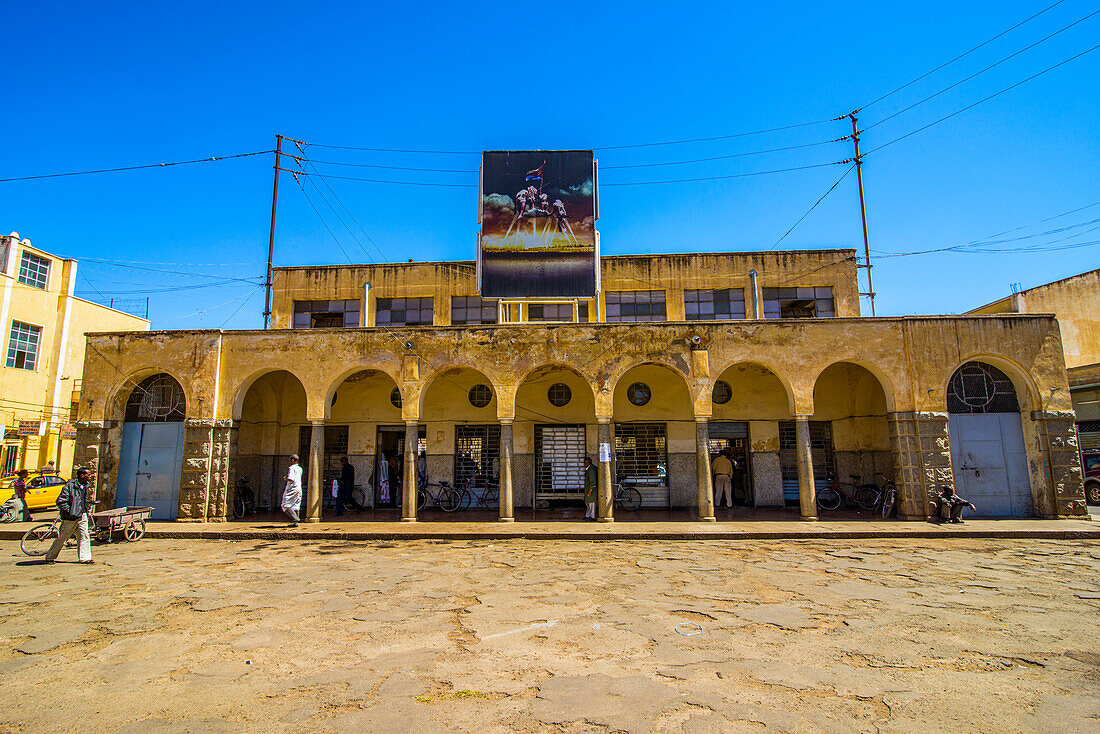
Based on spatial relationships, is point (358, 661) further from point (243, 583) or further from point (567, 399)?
point (567, 399)

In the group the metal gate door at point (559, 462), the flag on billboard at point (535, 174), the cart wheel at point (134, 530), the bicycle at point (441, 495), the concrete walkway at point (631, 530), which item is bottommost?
the concrete walkway at point (631, 530)

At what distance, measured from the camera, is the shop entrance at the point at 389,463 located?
18234mm

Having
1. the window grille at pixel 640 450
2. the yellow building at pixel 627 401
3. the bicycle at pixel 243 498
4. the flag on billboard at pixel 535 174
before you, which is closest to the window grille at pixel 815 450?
the yellow building at pixel 627 401

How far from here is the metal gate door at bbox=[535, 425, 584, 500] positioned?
58.9ft

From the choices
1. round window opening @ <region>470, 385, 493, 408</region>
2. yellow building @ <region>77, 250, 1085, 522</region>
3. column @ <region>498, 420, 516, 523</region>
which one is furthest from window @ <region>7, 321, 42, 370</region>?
column @ <region>498, 420, 516, 523</region>

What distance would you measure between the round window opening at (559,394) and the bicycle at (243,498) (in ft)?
30.6

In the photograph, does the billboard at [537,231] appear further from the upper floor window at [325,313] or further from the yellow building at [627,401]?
the upper floor window at [325,313]

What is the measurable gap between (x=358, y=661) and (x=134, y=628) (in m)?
3.19

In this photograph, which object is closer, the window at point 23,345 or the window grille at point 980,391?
the window grille at point 980,391

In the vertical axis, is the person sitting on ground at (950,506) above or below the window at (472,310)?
below

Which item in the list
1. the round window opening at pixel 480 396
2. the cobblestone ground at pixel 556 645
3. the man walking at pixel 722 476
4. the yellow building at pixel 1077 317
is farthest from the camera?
the yellow building at pixel 1077 317

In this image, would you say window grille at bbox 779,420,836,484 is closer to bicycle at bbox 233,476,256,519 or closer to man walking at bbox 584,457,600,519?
man walking at bbox 584,457,600,519

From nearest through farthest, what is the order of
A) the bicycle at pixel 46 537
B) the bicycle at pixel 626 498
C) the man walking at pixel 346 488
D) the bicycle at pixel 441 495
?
the bicycle at pixel 46 537 < the man walking at pixel 346 488 < the bicycle at pixel 626 498 < the bicycle at pixel 441 495

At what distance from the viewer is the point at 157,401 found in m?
16.7
